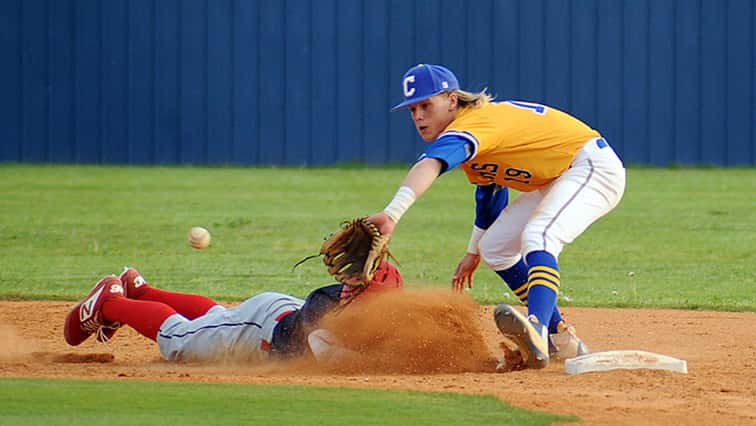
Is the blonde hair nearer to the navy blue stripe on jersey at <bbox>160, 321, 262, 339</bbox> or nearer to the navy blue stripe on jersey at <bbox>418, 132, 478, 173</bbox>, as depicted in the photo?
the navy blue stripe on jersey at <bbox>418, 132, 478, 173</bbox>

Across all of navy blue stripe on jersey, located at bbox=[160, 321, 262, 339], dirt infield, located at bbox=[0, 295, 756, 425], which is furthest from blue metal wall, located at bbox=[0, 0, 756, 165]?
navy blue stripe on jersey, located at bbox=[160, 321, 262, 339]

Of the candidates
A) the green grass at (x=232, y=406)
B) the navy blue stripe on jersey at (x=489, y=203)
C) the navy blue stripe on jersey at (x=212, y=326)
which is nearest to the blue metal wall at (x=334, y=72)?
the navy blue stripe on jersey at (x=489, y=203)

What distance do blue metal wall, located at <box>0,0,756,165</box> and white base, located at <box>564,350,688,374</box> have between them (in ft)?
42.1

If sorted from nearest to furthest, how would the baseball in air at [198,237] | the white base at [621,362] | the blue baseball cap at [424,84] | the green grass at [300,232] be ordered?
the white base at [621,362], the blue baseball cap at [424,84], the green grass at [300,232], the baseball in air at [198,237]

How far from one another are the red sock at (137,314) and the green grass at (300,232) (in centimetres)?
121

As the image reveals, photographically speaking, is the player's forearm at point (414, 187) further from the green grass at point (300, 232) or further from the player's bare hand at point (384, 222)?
the green grass at point (300, 232)

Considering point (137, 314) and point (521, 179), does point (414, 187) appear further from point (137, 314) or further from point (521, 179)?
point (137, 314)

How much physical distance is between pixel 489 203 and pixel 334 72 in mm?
12284

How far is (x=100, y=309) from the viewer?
6008 mm

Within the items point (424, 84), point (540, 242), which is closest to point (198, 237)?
point (424, 84)

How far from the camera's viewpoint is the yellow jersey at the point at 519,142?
5.49 metres

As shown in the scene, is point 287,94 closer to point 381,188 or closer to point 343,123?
point 343,123

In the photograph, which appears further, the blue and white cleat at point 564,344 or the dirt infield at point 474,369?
the blue and white cleat at point 564,344

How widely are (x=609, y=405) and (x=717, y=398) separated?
0.51 meters
